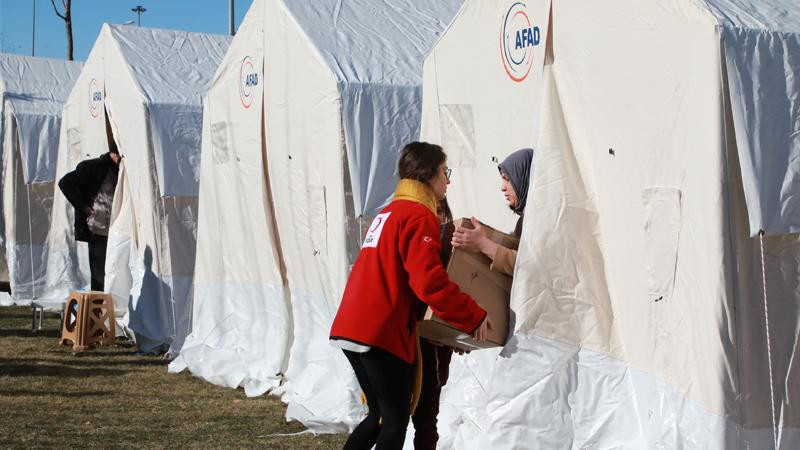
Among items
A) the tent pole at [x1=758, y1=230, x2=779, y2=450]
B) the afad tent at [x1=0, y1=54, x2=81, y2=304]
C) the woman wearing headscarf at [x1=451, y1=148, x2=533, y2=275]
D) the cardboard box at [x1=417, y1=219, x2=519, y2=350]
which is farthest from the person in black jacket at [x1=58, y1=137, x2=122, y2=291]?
the tent pole at [x1=758, y1=230, x2=779, y2=450]

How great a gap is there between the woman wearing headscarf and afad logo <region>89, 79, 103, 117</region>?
7211 millimetres

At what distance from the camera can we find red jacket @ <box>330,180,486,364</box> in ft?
14.2

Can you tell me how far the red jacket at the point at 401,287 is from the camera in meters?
4.34

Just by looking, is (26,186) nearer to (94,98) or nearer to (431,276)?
(94,98)

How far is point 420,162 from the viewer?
4.59 meters

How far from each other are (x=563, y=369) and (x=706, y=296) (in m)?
1.14

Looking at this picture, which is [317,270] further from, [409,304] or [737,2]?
[737,2]

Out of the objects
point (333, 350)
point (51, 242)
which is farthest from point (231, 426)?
point (51, 242)

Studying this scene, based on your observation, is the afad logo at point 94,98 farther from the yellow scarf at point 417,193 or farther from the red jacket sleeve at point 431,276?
the red jacket sleeve at point 431,276

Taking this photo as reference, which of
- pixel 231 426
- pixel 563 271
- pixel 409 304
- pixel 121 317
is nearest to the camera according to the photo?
pixel 409 304

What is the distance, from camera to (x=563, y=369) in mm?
5000

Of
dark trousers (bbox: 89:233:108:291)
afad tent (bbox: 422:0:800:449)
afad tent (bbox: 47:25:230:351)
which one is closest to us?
afad tent (bbox: 422:0:800:449)

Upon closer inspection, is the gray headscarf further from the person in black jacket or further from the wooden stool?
the person in black jacket

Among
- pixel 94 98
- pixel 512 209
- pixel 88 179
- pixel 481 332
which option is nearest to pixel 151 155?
pixel 88 179
